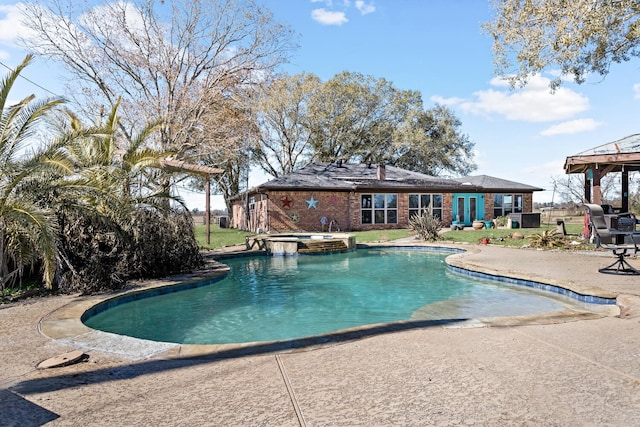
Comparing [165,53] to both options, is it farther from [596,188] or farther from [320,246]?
[596,188]

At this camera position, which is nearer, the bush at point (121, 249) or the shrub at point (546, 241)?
the bush at point (121, 249)

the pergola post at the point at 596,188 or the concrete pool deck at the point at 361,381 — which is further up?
the pergola post at the point at 596,188

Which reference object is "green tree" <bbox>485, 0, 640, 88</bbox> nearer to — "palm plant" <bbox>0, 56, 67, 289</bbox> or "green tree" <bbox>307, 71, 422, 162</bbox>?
"palm plant" <bbox>0, 56, 67, 289</bbox>

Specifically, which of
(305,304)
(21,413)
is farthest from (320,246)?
(21,413)

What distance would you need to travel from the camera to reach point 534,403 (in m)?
2.49

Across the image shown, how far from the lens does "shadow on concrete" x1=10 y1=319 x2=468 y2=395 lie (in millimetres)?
2908

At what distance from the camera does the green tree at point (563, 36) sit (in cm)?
980

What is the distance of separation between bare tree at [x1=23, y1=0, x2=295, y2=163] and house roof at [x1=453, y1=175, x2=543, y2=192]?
539 inches

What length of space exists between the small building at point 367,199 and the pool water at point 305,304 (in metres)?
10.5

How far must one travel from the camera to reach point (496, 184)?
81.2ft

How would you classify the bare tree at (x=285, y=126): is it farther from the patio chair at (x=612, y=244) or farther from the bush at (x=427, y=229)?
the patio chair at (x=612, y=244)

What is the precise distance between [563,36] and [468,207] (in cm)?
1453

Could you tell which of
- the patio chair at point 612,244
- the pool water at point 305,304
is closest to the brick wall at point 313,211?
the pool water at point 305,304

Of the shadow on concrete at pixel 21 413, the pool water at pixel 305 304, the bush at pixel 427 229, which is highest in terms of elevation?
the bush at pixel 427 229
